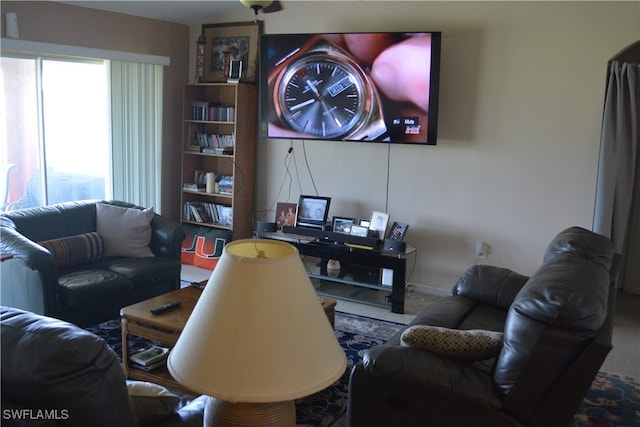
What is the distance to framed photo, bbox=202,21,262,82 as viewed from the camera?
555cm

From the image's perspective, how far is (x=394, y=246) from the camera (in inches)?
182

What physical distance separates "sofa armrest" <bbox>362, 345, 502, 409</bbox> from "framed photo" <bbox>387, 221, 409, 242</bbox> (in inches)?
95.2

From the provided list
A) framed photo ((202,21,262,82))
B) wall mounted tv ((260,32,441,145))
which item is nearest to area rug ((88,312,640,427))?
wall mounted tv ((260,32,441,145))

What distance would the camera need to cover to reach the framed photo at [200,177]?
5895 millimetres

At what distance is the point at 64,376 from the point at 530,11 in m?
4.22

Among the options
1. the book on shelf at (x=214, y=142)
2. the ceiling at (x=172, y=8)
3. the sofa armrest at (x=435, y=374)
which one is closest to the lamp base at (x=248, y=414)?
the sofa armrest at (x=435, y=374)

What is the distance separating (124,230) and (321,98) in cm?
196

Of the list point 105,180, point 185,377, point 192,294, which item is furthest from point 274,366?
point 105,180

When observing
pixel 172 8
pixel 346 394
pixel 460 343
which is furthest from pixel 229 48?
pixel 460 343

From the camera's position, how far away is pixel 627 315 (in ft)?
14.9

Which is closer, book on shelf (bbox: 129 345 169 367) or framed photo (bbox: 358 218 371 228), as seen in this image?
book on shelf (bbox: 129 345 169 367)

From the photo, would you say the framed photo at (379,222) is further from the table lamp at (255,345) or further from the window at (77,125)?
the table lamp at (255,345)

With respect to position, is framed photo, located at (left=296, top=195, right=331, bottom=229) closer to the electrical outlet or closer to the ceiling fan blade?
the electrical outlet

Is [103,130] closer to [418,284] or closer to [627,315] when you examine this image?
[418,284]
